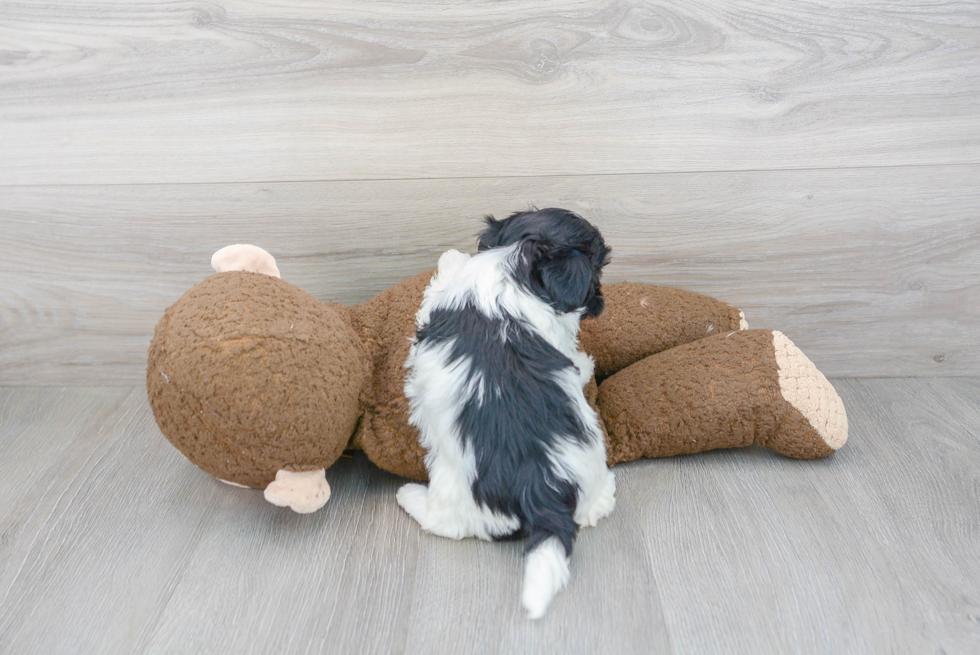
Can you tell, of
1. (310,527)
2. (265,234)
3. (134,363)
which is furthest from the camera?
(134,363)

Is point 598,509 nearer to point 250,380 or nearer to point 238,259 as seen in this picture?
point 250,380

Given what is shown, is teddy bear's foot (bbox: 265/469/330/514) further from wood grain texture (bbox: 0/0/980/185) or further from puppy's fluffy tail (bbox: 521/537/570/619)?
wood grain texture (bbox: 0/0/980/185)

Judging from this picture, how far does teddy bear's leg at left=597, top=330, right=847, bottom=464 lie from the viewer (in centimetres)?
129

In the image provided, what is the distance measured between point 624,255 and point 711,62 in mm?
434

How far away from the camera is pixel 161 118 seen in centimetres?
142

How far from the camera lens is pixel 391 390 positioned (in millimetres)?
1242

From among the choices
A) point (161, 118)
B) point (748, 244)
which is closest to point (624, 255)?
point (748, 244)

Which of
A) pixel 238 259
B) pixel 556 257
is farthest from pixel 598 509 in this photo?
pixel 238 259

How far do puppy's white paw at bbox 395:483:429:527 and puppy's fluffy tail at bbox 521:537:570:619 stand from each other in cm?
23

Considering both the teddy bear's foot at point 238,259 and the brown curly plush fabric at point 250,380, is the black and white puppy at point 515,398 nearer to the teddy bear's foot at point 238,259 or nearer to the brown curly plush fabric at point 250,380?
the brown curly plush fabric at point 250,380

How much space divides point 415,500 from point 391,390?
0.20 metres

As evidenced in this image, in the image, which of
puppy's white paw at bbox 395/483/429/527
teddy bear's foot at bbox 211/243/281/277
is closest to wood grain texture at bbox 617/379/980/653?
puppy's white paw at bbox 395/483/429/527

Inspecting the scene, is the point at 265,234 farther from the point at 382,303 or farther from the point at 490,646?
the point at 490,646

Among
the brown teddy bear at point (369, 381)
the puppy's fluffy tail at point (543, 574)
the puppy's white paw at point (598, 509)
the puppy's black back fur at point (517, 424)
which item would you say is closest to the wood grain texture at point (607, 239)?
the brown teddy bear at point (369, 381)
